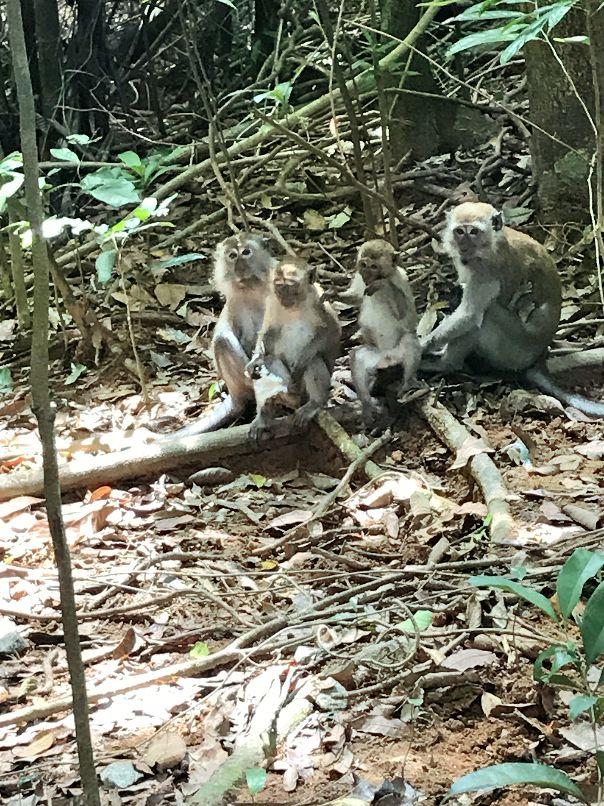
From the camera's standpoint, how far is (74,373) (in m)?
7.88

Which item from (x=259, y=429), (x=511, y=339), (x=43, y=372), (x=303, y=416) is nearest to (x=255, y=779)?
(x=43, y=372)

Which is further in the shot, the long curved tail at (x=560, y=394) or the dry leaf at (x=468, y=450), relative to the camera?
the long curved tail at (x=560, y=394)

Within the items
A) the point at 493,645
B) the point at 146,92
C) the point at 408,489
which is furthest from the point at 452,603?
the point at 146,92

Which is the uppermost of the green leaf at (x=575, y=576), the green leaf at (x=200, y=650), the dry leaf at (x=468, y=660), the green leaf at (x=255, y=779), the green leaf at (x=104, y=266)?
the green leaf at (x=104, y=266)

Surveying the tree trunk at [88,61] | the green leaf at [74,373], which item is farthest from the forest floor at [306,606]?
the tree trunk at [88,61]

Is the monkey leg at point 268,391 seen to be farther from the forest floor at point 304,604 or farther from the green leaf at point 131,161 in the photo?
the green leaf at point 131,161

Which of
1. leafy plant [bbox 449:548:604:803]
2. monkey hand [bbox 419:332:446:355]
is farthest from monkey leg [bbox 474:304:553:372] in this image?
leafy plant [bbox 449:548:604:803]

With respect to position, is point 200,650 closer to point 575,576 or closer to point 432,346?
point 575,576

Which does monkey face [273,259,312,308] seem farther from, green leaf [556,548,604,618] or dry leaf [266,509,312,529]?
green leaf [556,548,604,618]

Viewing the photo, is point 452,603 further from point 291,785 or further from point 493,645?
point 291,785

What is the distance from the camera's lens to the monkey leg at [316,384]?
21.8ft

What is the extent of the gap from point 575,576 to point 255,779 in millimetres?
1187

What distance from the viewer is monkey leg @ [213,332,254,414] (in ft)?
22.6

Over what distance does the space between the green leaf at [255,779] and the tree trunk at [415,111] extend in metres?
7.19
